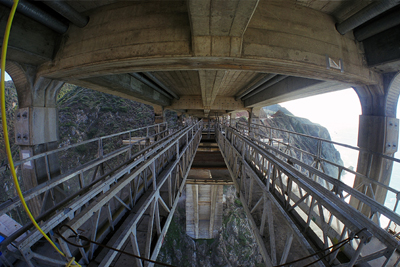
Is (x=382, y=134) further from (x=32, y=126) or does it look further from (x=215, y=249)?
(x=215, y=249)

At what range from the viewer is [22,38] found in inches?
141

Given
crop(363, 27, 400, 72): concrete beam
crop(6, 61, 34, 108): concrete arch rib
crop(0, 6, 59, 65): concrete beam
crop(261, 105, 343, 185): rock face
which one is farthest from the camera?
crop(261, 105, 343, 185): rock face

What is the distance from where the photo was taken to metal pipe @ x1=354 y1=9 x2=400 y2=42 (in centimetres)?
340

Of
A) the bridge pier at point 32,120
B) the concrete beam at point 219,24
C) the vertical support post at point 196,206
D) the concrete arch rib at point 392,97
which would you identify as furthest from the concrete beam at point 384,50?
the vertical support post at point 196,206

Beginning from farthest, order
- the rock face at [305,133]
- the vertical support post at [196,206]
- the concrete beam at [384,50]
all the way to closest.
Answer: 1. the rock face at [305,133]
2. the vertical support post at [196,206]
3. the concrete beam at [384,50]

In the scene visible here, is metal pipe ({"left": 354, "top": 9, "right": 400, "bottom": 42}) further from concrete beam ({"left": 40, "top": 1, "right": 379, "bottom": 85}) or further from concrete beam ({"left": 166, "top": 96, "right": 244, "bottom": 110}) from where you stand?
concrete beam ({"left": 166, "top": 96, "right": 244, "bottom": 110})

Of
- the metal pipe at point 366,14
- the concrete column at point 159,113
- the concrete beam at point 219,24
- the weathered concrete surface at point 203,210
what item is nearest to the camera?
the concrete beam at point 219,24

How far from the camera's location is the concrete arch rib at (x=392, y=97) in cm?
446

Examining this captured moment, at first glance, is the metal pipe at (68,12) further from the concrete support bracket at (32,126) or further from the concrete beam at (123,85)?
the concrete support bracket at (32,126)

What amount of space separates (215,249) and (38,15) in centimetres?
2503

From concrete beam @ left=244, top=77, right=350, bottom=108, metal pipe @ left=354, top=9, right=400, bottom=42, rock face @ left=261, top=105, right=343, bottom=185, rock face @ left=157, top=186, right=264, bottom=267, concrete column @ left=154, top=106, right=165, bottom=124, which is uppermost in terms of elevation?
metal pipe @ left=354, top=9, right=400, bottom=42

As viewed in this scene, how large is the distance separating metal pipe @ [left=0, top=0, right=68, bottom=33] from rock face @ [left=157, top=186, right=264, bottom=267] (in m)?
20.0

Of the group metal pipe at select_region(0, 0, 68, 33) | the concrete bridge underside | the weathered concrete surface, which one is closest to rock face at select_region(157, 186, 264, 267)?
the weathered concrete surface

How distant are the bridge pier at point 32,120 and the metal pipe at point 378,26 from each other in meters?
8.79
